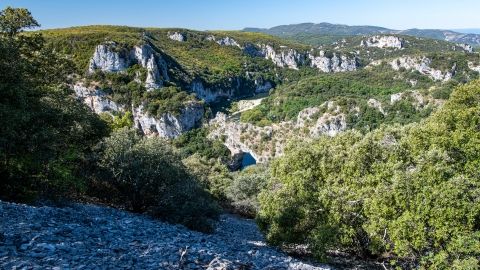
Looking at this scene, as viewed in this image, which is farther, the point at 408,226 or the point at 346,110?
the point at 346,110

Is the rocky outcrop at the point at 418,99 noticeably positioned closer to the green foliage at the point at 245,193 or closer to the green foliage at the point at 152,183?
the green foliage at the point at 245,193

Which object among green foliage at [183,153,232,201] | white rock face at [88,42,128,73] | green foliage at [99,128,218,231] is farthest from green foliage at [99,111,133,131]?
white rock face at [88,42,128,73]

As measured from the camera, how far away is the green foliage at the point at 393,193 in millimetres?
16812

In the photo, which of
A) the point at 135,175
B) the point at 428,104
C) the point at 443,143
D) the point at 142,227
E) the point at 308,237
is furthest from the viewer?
the point at 428,104

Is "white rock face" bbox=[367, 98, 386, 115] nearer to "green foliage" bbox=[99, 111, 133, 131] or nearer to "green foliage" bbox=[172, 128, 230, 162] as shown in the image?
"green foliage" bbox=[172, 128, 230, 162]

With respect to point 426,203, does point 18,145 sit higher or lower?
higher

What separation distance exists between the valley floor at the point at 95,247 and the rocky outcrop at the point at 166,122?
130682 millimetres

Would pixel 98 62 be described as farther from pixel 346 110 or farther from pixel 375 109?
pixel 375 109

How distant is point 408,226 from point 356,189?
519cm

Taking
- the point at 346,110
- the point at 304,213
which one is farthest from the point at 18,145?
the point at 346,110

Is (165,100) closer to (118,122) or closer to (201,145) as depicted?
(201,145)

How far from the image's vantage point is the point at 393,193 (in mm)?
18375

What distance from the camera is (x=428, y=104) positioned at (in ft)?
431

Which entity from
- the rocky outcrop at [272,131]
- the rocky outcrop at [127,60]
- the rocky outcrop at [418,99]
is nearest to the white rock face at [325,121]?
the rocky outcrop at [272,131]
